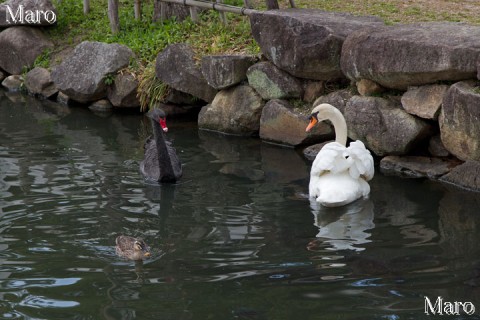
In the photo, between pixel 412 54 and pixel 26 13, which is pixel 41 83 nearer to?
pixel 26 13

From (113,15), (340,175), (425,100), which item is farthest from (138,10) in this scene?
(340,175)

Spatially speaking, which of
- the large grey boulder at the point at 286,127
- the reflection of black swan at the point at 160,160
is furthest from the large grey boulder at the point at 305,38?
the reflection of black swan at the point at 160,160

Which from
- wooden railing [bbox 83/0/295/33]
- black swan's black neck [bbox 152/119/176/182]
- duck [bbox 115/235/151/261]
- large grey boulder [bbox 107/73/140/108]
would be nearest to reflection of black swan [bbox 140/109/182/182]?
black swan's black neck [bbox 152/119/176/182]

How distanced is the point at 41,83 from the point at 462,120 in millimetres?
8209

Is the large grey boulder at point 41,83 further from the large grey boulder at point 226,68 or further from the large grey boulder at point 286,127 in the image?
the large grey boulder at point 286,127

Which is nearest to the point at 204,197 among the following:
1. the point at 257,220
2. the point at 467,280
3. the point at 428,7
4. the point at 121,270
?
the point at 257,220

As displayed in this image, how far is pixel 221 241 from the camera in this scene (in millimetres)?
7789

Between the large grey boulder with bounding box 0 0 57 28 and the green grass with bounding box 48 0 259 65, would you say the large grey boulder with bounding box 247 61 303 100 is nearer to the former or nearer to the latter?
the green grass with bounding box 48 0 259 65

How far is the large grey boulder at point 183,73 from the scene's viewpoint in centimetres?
1277

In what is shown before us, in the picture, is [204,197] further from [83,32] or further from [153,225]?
[83,32]

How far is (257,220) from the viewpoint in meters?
8.48

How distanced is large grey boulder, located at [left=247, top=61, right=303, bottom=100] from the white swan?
256cm

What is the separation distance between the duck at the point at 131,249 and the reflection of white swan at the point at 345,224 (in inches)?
58.9

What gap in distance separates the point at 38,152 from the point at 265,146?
292 cm
